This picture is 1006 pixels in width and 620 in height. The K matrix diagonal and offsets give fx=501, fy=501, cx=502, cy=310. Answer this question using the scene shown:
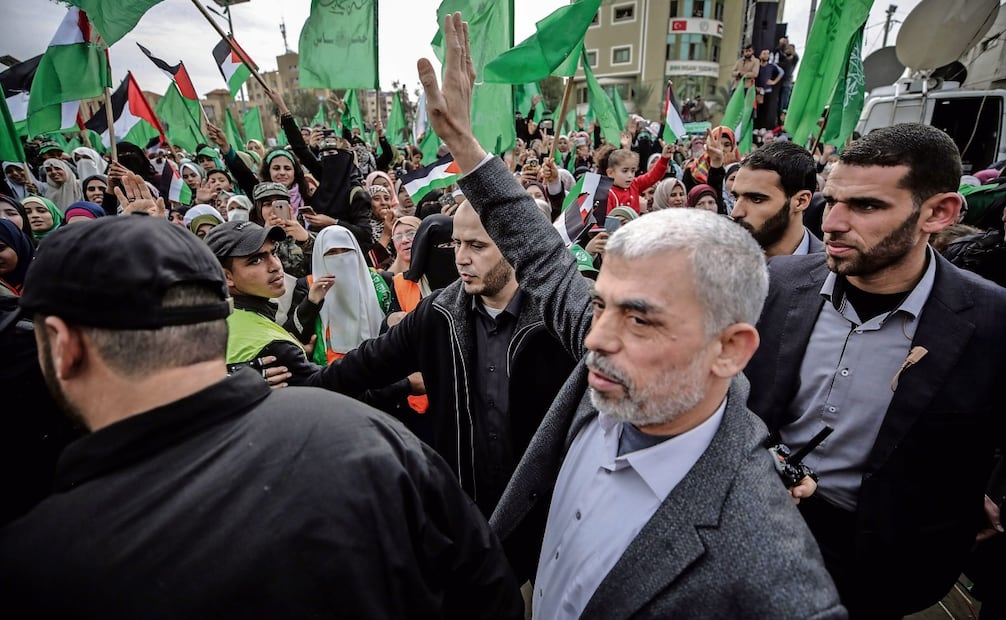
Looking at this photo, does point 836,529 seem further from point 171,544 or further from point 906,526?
point 171,544

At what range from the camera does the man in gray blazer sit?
3.47ft

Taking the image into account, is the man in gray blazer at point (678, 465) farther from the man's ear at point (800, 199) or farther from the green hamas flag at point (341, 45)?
the green hamas flag at point (341, 45)

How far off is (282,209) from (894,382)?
463 centimetres

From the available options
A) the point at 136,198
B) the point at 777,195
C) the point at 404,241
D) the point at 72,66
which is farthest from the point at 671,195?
the point at 72,66

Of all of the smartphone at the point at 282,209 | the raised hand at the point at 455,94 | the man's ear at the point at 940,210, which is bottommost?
the smartphone at the point at 282,209

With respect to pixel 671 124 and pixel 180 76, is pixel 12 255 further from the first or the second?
pixel 671 124

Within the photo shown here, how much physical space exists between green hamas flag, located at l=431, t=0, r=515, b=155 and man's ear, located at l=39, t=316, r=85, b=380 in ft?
10.3

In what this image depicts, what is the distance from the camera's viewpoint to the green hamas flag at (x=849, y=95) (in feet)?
14.0

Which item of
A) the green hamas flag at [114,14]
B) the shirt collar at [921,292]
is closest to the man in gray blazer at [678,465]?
the shirt collar at [921,292]

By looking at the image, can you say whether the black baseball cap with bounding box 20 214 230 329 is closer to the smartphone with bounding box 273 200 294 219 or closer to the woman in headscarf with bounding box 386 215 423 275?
the woman in headscarf with bounding box 386 215 423 275

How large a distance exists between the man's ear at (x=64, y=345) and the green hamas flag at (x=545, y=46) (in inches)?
120

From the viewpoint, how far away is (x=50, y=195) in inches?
268

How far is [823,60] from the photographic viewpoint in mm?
4262

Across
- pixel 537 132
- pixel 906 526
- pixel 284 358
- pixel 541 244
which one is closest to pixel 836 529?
pixel 906 526
